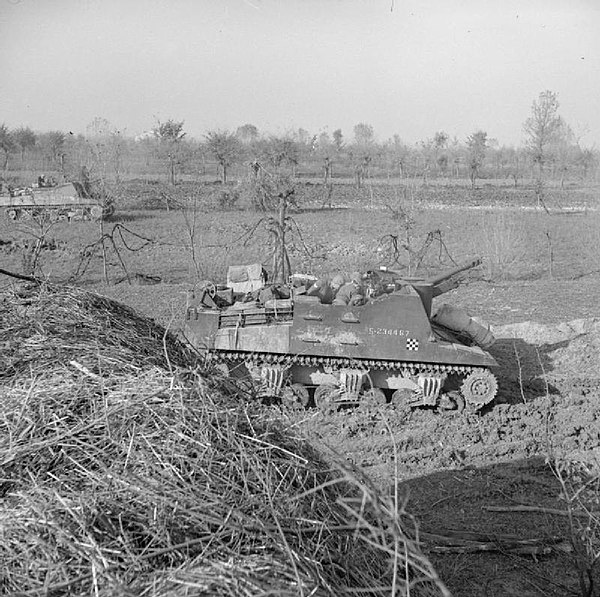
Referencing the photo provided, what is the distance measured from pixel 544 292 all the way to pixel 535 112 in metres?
33.8

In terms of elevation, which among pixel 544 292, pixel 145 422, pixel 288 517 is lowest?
pixel 544 292

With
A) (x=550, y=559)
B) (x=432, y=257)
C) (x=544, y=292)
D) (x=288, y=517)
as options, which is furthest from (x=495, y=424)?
(x=432, y=257)

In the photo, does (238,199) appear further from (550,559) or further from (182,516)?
(182,516)

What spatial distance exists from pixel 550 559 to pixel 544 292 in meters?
13.0

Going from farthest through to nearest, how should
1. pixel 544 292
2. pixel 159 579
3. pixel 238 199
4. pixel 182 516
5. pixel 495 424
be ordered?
1. pixel 238 199
2. pixel 544 292
3. pixel 495 424
4. pixel 182 516
5. pixel 159 579

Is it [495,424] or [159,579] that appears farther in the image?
→ [495,424]

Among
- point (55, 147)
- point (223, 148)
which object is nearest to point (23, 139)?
point (55, 147)

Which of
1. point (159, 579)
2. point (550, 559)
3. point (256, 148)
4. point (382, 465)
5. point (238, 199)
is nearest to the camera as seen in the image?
point (159, 579)

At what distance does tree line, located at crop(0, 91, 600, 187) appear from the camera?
163ft

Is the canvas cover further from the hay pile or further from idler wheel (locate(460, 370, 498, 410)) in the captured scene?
the hay pile

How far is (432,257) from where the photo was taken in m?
24.8

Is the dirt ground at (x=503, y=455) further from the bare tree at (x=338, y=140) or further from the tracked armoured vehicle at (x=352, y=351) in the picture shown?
the bare tree at (x=338, y=140)

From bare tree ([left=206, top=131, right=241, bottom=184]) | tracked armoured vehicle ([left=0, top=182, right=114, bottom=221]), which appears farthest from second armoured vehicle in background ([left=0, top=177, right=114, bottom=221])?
bare tree ([left=206, top=131, right=241, bottom=184])

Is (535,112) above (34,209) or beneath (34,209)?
above
